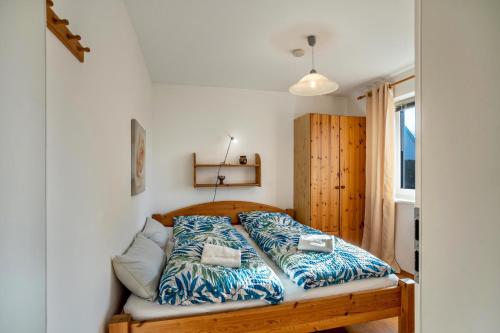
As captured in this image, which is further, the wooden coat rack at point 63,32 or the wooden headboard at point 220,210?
the wooden headboard at point 220,210

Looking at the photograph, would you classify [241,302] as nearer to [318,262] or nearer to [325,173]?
[318,262]

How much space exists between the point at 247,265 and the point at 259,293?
0.29 meters

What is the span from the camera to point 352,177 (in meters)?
3.28

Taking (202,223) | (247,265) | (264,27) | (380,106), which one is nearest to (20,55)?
(247,265)

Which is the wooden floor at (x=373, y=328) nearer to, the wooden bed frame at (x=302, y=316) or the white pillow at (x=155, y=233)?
the wooden bed frame at (x=302, y=316)

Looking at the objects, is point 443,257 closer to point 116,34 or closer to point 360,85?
point 116,34

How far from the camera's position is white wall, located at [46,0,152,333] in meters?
0.75

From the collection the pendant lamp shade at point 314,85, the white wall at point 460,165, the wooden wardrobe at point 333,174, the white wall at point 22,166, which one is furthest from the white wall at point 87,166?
the wooden wardrobe at point 333,174

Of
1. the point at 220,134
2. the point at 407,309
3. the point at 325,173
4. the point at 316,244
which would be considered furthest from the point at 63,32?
the point at 325,173

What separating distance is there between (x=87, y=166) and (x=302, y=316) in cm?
143

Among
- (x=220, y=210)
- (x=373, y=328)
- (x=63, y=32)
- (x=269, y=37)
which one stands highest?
(x=269, y=37)

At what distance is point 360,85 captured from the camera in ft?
10.7

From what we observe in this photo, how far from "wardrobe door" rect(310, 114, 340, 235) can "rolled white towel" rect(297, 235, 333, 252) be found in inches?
43.3

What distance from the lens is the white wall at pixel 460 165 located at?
1.83 ft
